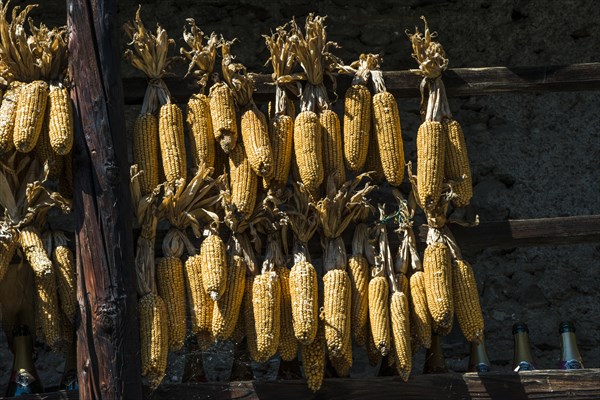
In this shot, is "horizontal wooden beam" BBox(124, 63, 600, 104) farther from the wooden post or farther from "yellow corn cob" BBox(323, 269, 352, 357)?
"yellow corn cob" BBox(323, 269, 352, 357)

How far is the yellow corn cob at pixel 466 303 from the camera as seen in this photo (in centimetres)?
516

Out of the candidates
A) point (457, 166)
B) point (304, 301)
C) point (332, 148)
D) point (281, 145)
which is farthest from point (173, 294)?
point (457, 166)

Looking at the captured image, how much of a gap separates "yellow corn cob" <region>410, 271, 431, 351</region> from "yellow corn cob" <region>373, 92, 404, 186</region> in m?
0.41

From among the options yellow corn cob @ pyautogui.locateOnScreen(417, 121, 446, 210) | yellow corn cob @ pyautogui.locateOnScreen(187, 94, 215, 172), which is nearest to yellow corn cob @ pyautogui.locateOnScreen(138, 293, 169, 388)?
yellow corn cob @ pyautogui.locateOnScreen(187, 94, 215, 172)

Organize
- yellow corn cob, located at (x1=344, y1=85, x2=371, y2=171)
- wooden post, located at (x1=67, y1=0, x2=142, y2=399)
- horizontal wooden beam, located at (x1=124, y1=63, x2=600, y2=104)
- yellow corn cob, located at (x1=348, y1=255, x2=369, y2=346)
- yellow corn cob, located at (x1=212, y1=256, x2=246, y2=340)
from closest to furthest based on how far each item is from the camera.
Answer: wooden post, located at (x1=67, y1=0, x2=142, y2=399)
yellow corn cob, located at (x1=212, y1=256, x2=246, y2=340)
yellow corn cob, located at (x1=348, y1=255, x2=369, y2=346)
yellow corn cob, located at (x1=344, y1=85, x2=371, y2=171)
horizontal wooden beam, located at (x1=124, y1=63, x2=600, y2=104)

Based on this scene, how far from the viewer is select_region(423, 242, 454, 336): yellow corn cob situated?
5125 millimetres

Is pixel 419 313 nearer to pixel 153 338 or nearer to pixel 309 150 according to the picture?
pixel 309 150

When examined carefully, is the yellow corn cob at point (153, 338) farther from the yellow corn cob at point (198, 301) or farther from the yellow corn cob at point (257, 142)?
the yellow corn cob at point (257, 142)

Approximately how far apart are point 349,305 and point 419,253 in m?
0.42

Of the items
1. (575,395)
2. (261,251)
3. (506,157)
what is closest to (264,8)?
(506,157)

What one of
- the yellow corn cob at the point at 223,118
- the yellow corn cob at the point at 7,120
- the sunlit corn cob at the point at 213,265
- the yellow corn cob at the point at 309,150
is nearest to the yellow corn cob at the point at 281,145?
the yellow corn cob at the point at 309,150

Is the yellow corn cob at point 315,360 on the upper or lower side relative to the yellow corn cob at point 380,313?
lower

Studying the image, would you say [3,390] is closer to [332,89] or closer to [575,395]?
[332,89]

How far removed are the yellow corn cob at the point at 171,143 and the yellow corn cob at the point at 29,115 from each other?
476mm
